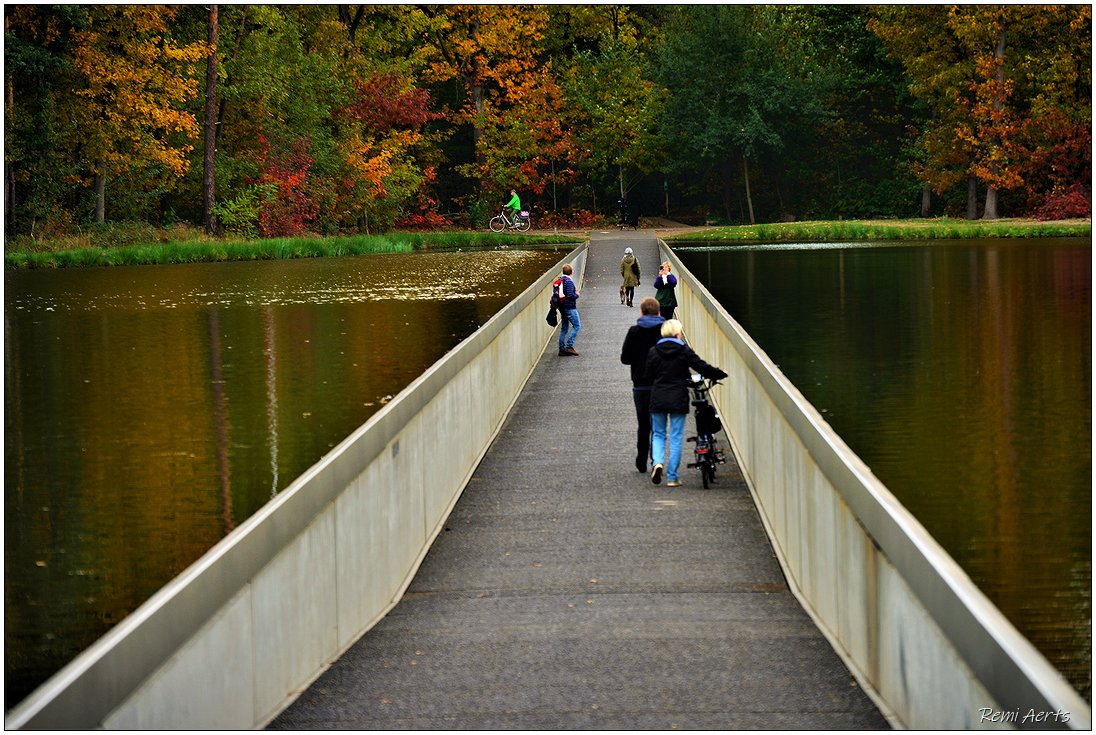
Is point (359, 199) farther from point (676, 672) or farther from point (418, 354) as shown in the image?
point (676, 672)

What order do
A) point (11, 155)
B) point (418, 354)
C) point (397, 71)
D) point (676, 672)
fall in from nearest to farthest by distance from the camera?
1. point (676, 672)
2. point (418, 354)
3. point (11, 155)
4. point (397, 71)

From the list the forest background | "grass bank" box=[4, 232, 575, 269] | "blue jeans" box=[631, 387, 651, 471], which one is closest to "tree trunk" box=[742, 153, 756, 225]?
the forest background

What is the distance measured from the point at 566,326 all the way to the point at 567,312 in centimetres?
40

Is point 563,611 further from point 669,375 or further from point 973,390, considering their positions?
point 973,390

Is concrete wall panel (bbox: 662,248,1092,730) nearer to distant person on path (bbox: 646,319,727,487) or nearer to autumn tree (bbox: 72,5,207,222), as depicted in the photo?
distant person on path (bbox: 646,319,727,487)

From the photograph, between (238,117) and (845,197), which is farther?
(845,197)

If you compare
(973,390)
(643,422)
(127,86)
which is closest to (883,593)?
(643,422)

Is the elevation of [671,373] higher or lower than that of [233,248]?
lower

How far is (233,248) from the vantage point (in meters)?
59.3

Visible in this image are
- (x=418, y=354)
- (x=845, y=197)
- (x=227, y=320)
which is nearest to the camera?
(x=418, y=354)

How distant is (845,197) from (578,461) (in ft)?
234

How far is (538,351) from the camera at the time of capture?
28.1 meters

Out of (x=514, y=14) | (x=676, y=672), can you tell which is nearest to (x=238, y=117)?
(x=514, y=14)
